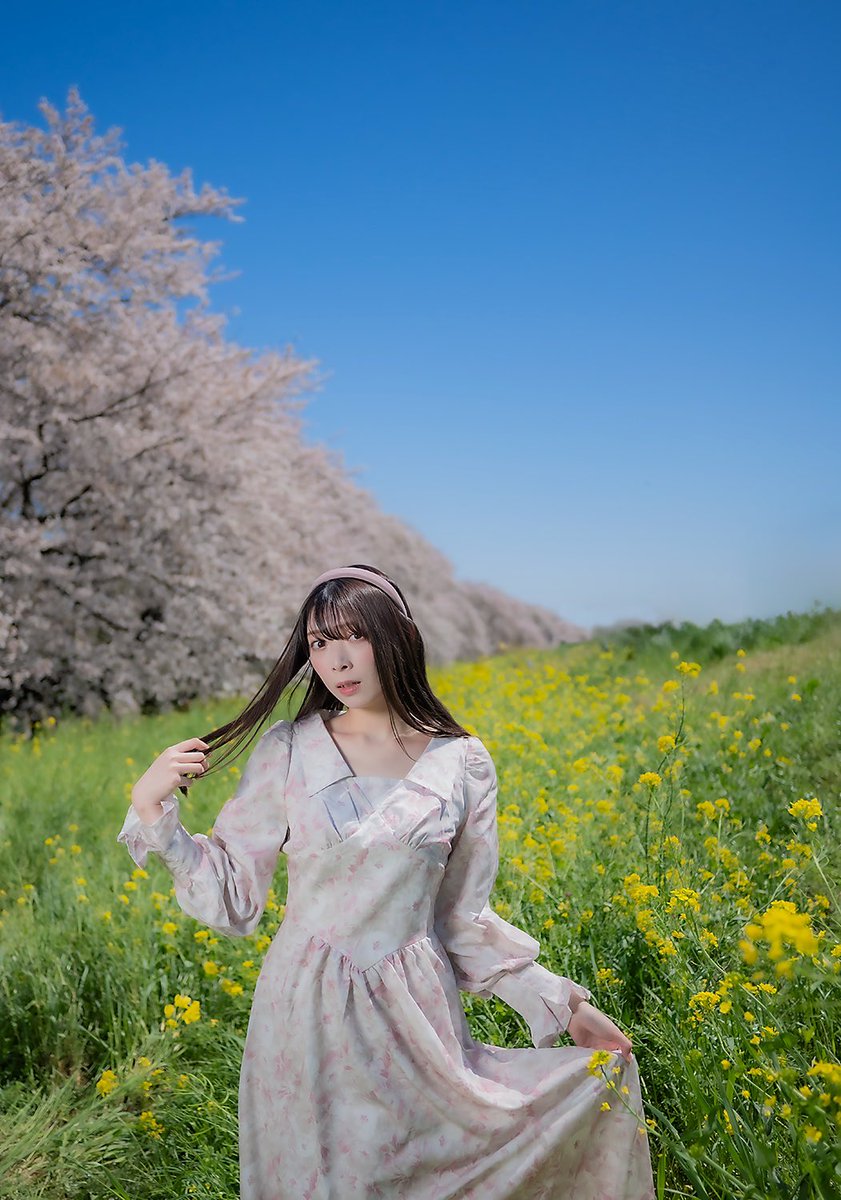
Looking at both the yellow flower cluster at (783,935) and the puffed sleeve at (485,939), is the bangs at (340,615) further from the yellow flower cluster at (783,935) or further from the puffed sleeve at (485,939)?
the yellow flower cluster at (783,935)

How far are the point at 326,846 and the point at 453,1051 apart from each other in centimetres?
43

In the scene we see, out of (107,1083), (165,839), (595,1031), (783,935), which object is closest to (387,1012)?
(595,1031)

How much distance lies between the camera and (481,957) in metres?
2.04

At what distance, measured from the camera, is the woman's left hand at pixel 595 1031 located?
1.94m

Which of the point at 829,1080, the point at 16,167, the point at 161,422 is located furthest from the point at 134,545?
the point at 829,1080

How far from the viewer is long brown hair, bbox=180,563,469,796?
2109 millimetres

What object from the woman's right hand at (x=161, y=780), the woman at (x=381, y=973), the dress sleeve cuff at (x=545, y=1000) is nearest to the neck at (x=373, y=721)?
the woman at (x=381, y=973)

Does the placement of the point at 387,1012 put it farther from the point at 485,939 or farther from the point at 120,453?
the point at 120,453

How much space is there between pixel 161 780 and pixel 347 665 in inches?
16.7

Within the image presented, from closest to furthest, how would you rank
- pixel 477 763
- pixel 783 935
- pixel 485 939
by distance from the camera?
1. pixel 783 935
2. pixel 485 939
3. pixel 477 763

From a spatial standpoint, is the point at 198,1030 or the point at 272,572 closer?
the point at 198,1030

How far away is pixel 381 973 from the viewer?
1917 mm

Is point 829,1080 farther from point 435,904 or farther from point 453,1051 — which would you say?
point 435,904

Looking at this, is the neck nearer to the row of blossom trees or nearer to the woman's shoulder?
the woman's shoulder
